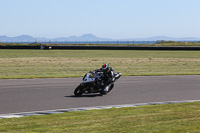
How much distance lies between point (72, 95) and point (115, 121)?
6.23 meters

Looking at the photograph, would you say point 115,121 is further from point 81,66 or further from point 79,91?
point 81,66

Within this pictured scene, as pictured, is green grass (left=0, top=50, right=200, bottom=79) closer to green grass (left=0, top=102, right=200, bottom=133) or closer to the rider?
the rider

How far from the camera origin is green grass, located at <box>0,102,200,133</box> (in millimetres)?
8766

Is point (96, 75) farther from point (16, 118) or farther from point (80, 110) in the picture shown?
point (16, 118)

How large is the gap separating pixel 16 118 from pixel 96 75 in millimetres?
6019

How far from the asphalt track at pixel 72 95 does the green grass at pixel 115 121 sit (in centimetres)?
195

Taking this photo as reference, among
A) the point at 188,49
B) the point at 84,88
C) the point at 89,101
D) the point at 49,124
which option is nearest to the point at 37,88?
the point at 84,88

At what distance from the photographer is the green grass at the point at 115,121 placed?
28.8 feet

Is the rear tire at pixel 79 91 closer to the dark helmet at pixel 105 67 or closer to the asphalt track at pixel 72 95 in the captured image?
the asphalt track at pixel 72 95

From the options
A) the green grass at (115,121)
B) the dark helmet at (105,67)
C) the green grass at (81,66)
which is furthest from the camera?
the green grass at (81,66)

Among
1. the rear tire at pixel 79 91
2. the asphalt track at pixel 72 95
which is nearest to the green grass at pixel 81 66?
→ the asphalt track at pixel 72 95

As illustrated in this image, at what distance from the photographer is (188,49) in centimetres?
6372

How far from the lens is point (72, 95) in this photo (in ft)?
52.0

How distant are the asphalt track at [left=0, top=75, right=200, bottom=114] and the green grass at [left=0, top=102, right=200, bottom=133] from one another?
1.95m
